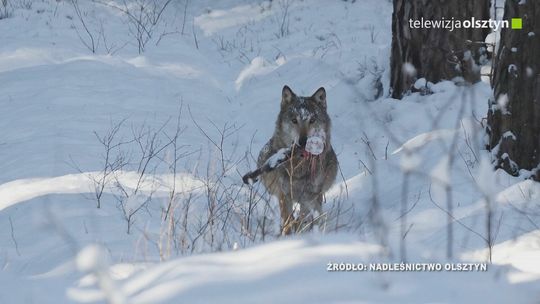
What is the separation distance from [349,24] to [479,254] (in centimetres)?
1077

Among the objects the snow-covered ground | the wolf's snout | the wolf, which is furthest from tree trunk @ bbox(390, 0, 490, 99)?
the wolf's snout

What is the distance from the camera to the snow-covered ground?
3.35 m

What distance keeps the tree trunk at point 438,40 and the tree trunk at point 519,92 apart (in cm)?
249

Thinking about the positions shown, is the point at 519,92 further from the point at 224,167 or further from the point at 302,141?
the point at 224,167

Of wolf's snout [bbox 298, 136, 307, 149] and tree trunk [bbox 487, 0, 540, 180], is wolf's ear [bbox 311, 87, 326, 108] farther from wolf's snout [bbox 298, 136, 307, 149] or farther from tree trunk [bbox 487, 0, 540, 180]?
tree trunk [bbox 487, 0, 540, 180]

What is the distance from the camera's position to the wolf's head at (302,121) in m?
7.86

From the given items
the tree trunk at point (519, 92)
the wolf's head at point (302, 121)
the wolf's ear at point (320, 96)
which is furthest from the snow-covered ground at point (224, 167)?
the wolf's ear at point (320, 96)

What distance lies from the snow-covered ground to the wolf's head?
2.05ft

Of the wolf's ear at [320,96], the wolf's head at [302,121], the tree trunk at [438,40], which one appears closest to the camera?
the wolf's head at [302,121]

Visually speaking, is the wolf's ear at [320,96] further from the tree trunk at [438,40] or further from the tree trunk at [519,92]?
the tree trunk at [438,40]

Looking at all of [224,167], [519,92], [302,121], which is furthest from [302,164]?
[519,92]

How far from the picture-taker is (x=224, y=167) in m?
7.10

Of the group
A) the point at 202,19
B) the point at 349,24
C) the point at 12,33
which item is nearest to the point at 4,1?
the point at 12,33

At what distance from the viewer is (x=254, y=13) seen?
18.1 m
